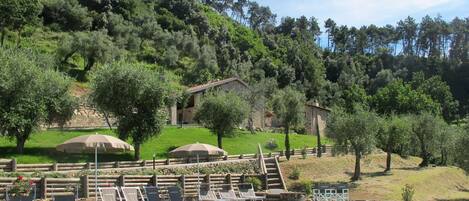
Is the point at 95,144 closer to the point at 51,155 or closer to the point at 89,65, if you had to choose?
the point at 51,155

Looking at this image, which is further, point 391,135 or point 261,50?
point 261,50

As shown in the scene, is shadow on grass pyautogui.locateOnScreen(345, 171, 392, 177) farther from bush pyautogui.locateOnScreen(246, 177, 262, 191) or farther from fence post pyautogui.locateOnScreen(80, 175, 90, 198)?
fence post pyautogui.locateOnScreen(80, 175, 90, 198)

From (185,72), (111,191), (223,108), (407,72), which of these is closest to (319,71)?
(407,72)

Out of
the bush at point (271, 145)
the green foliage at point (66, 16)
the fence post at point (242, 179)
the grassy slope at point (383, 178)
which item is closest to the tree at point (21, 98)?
the fence post at point (242, 179)

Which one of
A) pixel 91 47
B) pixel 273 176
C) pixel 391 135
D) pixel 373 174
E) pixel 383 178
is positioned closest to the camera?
pixel 273 176

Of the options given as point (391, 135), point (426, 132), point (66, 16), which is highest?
point (66, 16)

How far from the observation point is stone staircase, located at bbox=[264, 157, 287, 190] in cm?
3586

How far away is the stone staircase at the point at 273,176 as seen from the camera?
3586 centimetres

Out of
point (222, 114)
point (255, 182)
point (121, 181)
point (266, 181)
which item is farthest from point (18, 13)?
point (121, 181)

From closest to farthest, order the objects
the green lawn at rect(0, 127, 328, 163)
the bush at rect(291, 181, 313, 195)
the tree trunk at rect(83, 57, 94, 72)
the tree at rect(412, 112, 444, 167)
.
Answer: the bush at rect(291, 181, 313, 195) < the green lawn at rect(0, 127, 328, 163) < the tree at rect(412, 112, 444, 167) < the tree trunk at rect(83, 57, 94, 72)

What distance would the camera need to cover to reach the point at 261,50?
460 feet

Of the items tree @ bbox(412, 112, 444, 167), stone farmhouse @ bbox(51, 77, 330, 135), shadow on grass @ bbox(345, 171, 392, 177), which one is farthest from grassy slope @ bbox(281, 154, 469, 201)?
stone farmhouse @ bbox(51, 77, 330, 135)

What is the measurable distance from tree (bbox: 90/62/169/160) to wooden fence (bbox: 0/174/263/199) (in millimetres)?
11813

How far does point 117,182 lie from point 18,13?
65.6 meters
